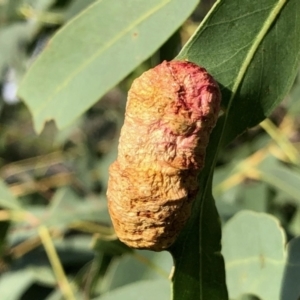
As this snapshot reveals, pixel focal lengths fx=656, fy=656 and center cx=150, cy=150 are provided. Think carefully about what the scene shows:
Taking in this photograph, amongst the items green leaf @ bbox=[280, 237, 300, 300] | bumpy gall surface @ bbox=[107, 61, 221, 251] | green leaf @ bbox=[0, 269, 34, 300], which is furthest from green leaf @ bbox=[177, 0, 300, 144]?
green leaf @ bbox=[0, 269, 34, 300]

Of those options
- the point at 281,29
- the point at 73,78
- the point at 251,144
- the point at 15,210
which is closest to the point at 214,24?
the point at 281,29

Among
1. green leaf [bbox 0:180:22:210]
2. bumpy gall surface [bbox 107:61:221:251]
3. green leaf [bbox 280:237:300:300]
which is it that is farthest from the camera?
green leaf [bbox 0:180:22:210]

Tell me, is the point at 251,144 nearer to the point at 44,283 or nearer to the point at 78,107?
the point at 44,283

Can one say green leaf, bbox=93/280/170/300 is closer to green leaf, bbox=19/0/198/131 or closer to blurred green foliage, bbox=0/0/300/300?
blurred green foliage, bbox=0/0/300/300

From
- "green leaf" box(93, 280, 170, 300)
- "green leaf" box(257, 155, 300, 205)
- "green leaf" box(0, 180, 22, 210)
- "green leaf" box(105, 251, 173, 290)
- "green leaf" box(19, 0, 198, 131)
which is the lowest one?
"green leaf" box(257, 155, 300, 205)

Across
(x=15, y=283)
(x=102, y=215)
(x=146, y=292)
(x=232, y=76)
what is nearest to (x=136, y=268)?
(x=146, y=292)

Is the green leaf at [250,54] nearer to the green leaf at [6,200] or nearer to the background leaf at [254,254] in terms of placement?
the background leaf at [254,254]
